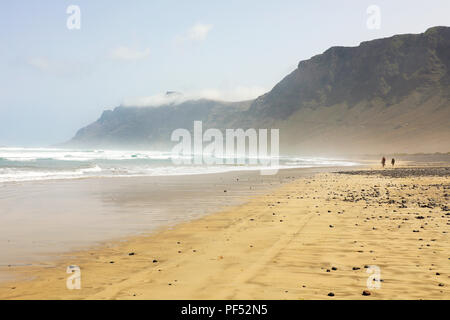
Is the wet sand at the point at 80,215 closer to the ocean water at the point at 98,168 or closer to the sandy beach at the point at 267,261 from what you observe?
the sandy beach at the point at 267,261

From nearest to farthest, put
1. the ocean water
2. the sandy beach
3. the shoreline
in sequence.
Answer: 1. the sandy beach
2. the shoreline
3. the ocean water

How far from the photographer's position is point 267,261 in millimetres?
8570

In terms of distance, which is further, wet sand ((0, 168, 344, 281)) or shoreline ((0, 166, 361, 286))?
wet sand ((0, 168, 344, 281))

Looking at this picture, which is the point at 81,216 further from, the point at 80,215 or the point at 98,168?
the point at 98,168

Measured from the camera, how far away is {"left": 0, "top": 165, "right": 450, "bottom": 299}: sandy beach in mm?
6652

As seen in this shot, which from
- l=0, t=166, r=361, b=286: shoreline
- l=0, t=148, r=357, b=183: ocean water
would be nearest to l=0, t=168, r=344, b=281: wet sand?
l=0, t=166, r=361, b=286: shoreline

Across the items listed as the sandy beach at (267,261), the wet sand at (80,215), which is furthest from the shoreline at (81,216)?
the sandy beach at (267,261)

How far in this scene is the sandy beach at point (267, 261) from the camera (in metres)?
6.65

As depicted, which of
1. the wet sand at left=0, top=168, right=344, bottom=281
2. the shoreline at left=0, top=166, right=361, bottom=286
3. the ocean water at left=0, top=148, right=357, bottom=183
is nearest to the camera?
the shoreline at left=0, top=166, right=361, bottom=286

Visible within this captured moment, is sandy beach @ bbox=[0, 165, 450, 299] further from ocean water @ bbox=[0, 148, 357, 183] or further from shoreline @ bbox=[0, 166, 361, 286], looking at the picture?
ocean water @ bbox=[0, 148, 357, 183]

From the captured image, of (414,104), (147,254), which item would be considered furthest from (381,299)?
(414,104)

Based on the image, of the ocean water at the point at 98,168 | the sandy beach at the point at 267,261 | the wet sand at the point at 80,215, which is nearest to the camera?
the sandy beach at the point at 267,261

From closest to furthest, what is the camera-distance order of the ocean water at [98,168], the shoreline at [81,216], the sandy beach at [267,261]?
the sandy beach at [267,261], the shoreline at [81,216], the ocean water at [98,168]
